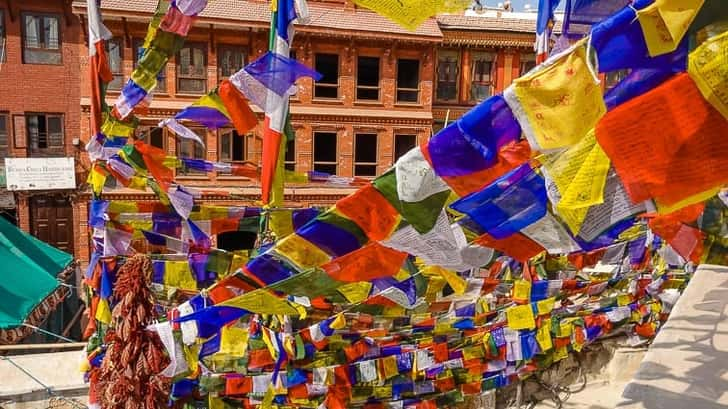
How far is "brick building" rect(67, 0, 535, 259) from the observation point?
58.7 feet

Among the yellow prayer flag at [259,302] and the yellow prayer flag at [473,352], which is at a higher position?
the yellow prayer flag at [259,302]

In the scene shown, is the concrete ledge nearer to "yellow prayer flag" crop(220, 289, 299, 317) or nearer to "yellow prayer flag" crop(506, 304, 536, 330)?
"yellow prayer flag" crop(220, 289, 299, 317)

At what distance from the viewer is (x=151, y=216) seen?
7910 mm

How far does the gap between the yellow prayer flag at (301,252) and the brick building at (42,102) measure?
1704 centimetres

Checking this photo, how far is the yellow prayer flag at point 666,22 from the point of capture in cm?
210

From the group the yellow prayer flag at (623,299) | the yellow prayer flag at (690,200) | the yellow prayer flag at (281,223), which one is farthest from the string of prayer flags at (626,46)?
the yellow prayer flag at (623,299)

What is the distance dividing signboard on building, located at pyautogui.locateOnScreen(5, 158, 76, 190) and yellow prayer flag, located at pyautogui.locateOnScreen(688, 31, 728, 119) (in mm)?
18488

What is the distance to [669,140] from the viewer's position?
227 centimetres

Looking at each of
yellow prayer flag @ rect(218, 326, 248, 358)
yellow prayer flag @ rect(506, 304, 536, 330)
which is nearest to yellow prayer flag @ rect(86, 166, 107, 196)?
yellow prayer flag @ rect(218, 326, 248, 358)

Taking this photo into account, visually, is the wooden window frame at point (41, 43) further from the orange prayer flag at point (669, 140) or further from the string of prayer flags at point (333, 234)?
the orange prayer flag at point (669, 140)

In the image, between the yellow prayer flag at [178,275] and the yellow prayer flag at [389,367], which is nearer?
the yellow prayer flag at [178,275]

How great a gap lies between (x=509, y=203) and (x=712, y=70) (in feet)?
4.07

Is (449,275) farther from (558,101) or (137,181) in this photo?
(137,181)

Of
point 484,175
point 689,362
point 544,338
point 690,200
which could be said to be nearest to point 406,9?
point 484,175
